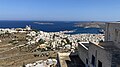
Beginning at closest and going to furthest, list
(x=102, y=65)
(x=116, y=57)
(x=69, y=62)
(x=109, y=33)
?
(x=116, y=57), (x=102, y=65), (x=109, y=33), (x=69, y=62)

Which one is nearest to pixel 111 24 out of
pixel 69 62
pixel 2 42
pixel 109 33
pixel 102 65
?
pixel 109 33

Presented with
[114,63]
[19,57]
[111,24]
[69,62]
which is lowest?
[19,57]

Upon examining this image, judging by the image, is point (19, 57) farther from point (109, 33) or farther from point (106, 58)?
point (106, 58)

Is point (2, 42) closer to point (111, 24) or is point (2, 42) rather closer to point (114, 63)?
point (111, 24)

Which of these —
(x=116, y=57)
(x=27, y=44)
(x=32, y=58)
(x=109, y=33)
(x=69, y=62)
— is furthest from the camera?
(x=27, y=44)

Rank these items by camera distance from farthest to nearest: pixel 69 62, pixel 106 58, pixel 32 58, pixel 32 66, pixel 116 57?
pixel 32 58 < pixel 32 66 < pixel 69 62 < pixel 106 58 < pixel 116 57

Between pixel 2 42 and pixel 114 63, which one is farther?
pixel 2 42

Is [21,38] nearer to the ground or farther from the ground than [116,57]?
nearer to the ground

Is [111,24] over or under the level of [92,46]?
over

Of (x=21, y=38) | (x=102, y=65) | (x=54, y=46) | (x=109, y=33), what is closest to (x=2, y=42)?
(x=21, y=38)
